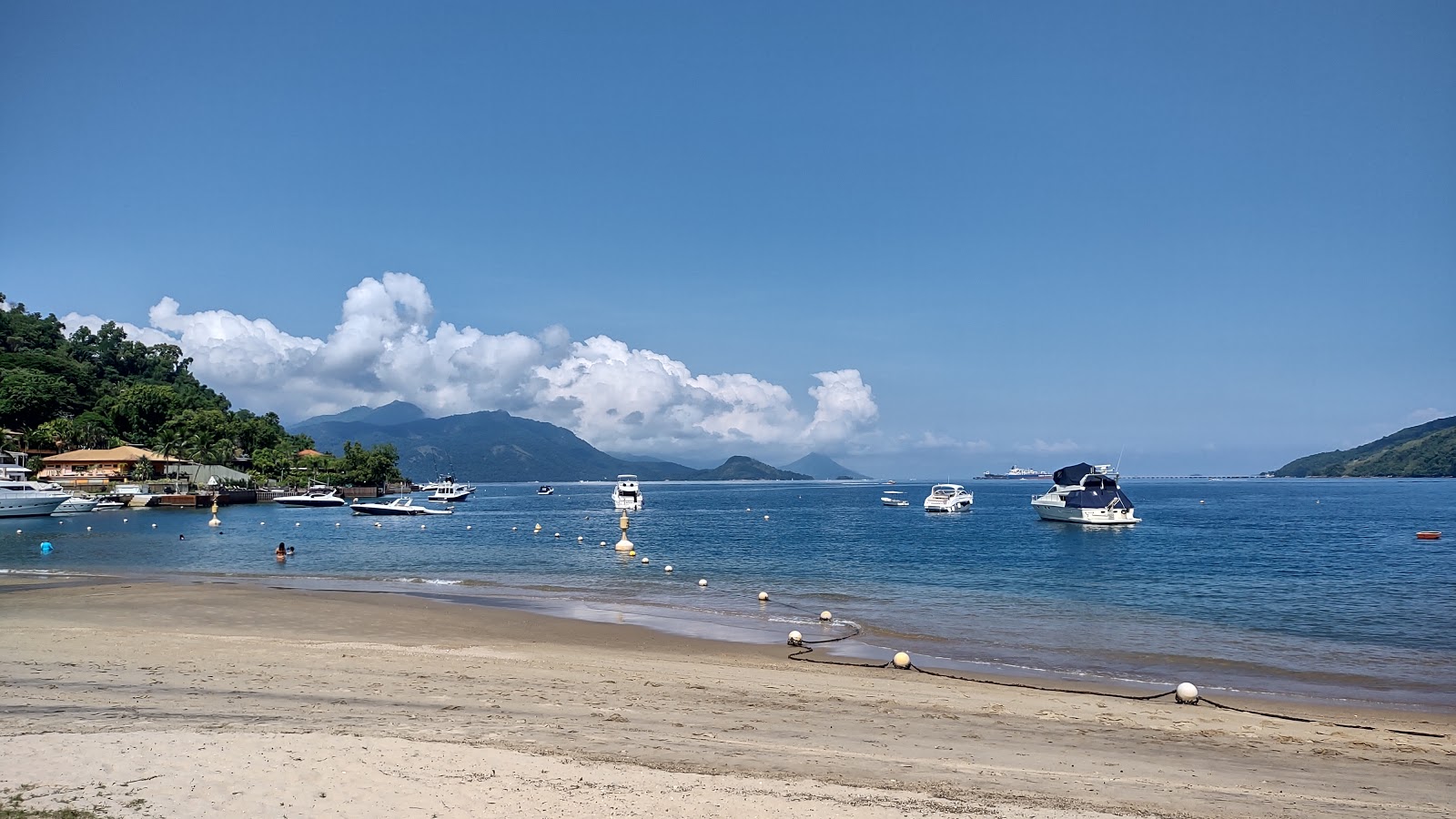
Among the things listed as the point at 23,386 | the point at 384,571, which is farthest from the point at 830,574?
the point at 23,386

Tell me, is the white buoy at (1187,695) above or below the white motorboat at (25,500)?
below

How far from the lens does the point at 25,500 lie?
76312 millimetres

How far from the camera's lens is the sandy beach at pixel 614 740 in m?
7.98

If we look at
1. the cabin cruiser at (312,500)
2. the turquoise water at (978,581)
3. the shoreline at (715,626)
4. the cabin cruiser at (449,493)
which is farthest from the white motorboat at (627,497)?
the shoreline at (715,626)

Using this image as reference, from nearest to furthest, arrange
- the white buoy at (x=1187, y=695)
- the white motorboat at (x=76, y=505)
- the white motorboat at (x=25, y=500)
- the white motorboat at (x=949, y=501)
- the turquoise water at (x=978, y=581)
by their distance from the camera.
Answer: the white buoy at (x=1187, y=695) < the turquoise water at (x=978, y=581) < the white motorboat at (x=25, y=500) < the white motorboat at (x=76, y=505) < the white motorboat at (x=949, y=501)

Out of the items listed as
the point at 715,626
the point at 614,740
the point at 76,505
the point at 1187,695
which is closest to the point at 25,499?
the point at 76,505

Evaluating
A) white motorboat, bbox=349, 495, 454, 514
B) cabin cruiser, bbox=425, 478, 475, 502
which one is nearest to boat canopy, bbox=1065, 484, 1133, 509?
white motorboat, bbox=349, 495, 454, 514

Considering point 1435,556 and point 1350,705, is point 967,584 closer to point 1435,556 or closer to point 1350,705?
point 1350,705

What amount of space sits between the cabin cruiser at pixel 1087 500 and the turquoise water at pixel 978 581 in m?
2.08

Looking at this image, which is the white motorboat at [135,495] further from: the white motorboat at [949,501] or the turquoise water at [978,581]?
the white motorboat at [949,501]

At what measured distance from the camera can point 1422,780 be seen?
33.9 ft

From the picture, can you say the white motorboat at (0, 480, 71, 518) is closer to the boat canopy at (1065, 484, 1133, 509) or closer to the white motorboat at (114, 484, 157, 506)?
the white motorboat at (114, 484, 157, 506)

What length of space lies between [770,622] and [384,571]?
21.7 metres

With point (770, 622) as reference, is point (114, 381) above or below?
above
